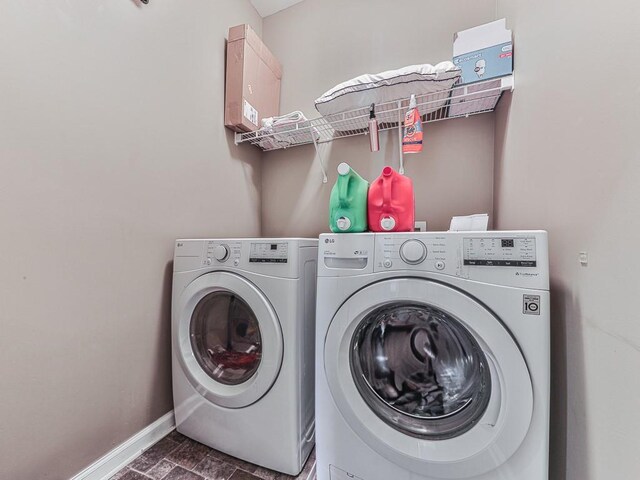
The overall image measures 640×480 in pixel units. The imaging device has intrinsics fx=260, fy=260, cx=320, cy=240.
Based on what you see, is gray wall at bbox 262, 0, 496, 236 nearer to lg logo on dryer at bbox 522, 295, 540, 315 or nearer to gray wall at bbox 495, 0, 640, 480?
gray wall at bbox 495, 0, 640, 480

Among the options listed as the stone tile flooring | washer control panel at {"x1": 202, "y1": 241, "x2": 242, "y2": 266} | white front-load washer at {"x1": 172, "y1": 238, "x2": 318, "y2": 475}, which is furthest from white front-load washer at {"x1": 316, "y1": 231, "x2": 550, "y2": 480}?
washer control panel at {"x1": 202, "y1": 241, "x2": 242, "y2": 266}

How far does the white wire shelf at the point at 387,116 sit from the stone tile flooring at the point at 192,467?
160cm

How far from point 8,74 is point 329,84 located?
4.97ft

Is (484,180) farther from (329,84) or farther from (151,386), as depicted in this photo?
(151,386)

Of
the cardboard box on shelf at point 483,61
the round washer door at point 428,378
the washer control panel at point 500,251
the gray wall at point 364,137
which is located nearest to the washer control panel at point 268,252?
the round washer door at point 428,378

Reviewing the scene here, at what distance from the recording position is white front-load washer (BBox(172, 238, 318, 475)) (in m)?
0.93

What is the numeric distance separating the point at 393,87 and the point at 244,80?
85cm

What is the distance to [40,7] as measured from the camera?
81 cm

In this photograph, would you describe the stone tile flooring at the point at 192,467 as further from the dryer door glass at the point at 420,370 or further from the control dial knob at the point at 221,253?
the control dial knob at the point at 221,253

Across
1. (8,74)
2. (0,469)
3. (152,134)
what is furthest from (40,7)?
(0,469)

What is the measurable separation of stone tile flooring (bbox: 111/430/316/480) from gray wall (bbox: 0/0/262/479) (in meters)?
0.12

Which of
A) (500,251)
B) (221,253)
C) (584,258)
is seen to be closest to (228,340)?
(221,253)

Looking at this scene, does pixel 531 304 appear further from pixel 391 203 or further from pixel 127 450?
pixel 127 450

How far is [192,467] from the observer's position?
0.99 m
